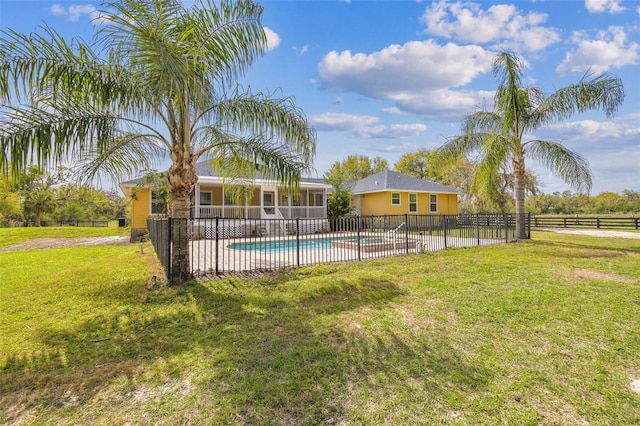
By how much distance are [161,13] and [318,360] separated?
6.00m

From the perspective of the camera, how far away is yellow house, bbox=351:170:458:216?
75.6 feet

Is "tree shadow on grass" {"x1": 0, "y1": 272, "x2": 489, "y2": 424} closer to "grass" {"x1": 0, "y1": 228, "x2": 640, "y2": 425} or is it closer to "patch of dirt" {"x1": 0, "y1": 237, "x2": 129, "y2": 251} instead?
"grass" {"x1": 0, "y1": 228, "x2": 640, "y2": 425}

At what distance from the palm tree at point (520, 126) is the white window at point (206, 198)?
13869 mm

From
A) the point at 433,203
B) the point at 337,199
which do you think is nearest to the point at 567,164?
the point at 433,203

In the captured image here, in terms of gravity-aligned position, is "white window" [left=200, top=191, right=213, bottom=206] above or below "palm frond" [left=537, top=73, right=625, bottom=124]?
below

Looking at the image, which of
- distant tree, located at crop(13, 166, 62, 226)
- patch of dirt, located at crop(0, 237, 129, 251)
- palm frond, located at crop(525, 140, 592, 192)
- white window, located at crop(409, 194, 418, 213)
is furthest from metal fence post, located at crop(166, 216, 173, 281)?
distant tree, located at crop(13, 166, 62, 226)

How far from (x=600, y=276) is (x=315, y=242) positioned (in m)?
7.86

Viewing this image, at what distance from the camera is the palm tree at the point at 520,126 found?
11.7m

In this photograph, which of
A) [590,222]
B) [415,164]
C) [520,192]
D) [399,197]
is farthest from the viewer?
[415,164]

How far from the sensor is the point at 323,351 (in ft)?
10.8

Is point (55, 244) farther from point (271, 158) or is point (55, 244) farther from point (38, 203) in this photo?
point (38, 203)

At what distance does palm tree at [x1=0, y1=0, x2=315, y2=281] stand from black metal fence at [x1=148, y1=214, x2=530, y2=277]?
2.94 ft

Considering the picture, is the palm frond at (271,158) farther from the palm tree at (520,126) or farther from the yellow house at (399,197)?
the yellow house at (399,197)

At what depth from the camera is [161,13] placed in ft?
17.1
